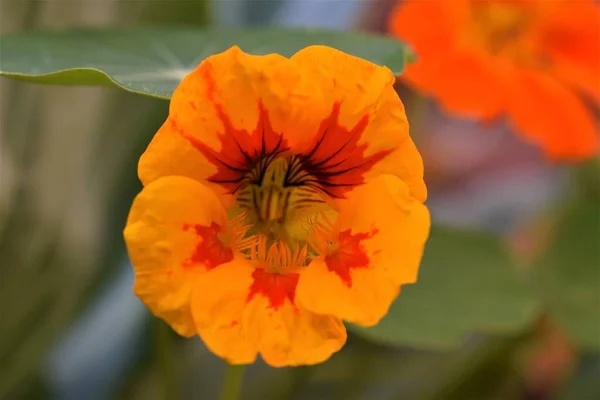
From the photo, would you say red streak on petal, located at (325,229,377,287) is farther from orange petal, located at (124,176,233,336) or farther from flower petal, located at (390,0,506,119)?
flower petal, located at (390,0,506,119)

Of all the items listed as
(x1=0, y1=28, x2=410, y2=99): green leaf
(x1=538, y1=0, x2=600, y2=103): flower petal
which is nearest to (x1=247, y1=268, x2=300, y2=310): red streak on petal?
(x1=0, y1=28, x2=410, y2=99): green leaf

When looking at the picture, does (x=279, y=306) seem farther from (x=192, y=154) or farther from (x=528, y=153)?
(x=528, y=153)

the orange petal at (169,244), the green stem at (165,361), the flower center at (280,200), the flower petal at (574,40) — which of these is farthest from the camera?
the flower petal at (574,40)

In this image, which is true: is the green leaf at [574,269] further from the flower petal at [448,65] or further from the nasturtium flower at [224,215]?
the nasturtium flower at [224,215]

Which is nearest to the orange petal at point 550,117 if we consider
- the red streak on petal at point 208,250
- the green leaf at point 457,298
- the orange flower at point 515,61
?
the orange flower at point 515,61

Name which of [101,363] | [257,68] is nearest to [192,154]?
[257,68]

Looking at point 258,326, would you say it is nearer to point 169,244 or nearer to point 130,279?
point 169,244

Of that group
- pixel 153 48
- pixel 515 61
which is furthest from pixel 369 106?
pixel 515 61

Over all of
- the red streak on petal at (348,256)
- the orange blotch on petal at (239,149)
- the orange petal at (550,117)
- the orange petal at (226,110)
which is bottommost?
the orange petal at (550,117)
